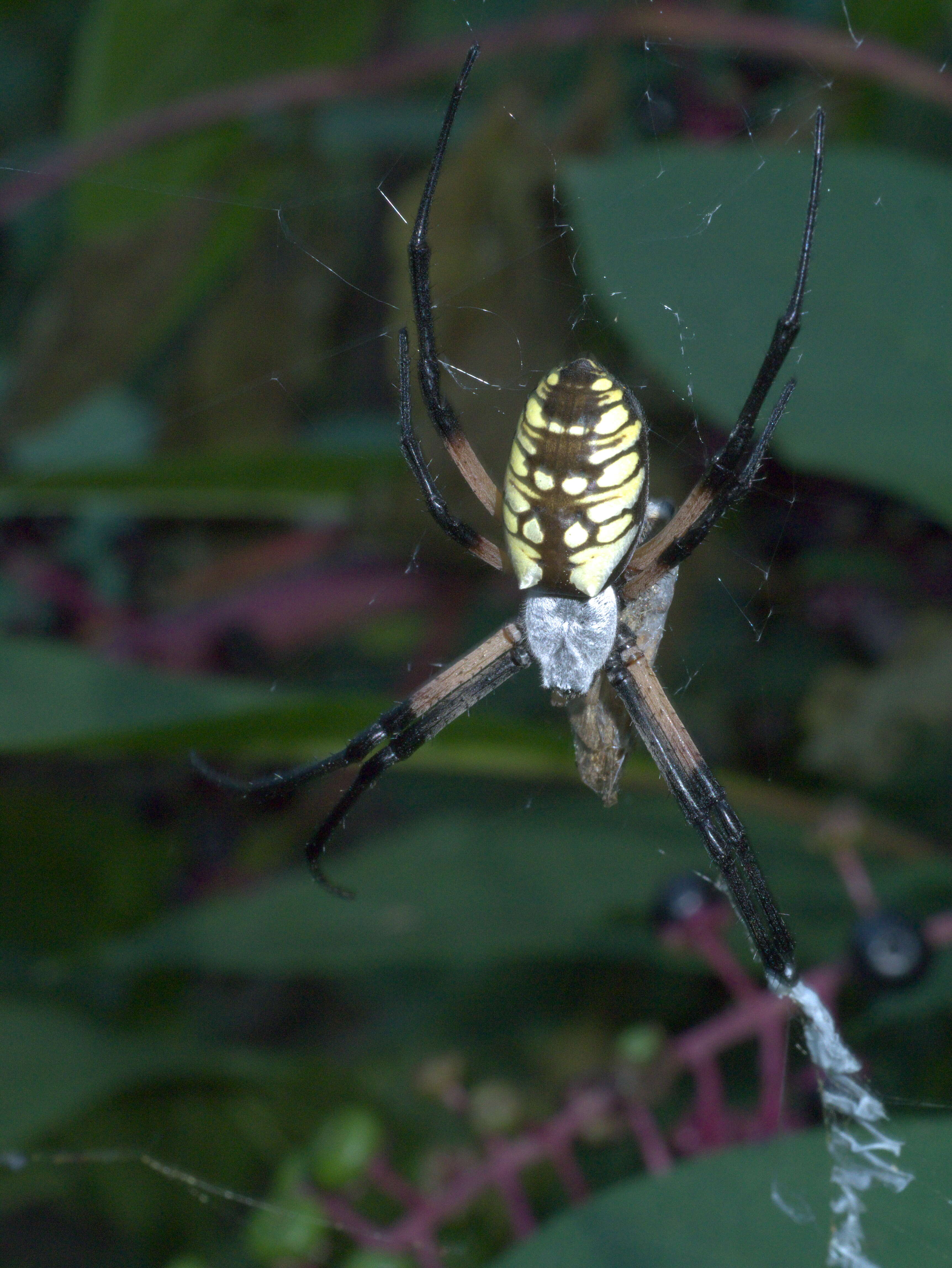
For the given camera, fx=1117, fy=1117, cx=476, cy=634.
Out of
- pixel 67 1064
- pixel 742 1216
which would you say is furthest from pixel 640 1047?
pixel 67 1064

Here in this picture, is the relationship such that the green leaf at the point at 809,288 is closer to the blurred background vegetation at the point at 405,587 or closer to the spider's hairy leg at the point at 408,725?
the blurred background vegetation at the point at 405,587

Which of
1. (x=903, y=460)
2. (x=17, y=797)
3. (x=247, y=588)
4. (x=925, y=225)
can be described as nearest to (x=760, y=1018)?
(x=903, y=460)

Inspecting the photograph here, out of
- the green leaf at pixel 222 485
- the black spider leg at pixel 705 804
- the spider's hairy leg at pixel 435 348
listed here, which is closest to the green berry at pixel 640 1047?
the black spider leg at pixel 705 804

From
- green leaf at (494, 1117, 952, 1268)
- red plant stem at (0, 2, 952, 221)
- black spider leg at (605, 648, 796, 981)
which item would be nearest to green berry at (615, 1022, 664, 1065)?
black spider leg at (605, 648, 796, 981)

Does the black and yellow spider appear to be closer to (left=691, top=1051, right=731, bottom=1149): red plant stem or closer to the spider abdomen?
the spider abdomen

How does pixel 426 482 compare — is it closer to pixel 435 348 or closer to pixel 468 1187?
pixel 435 348
